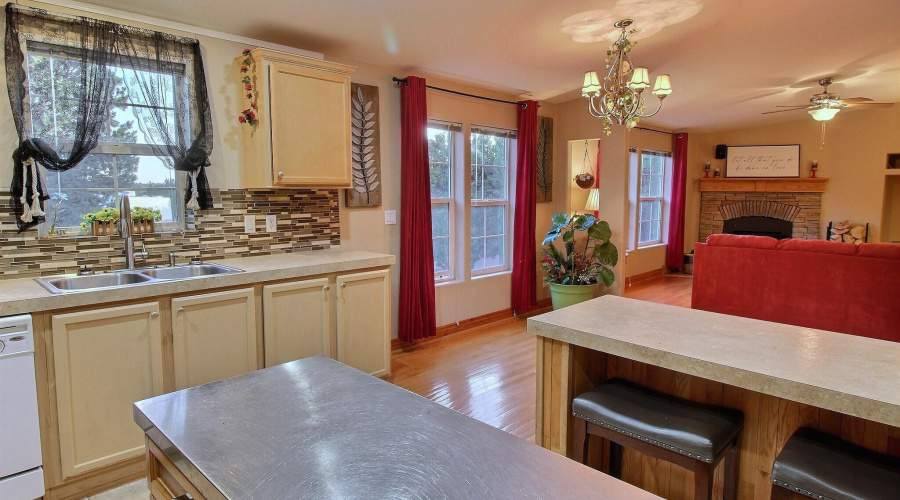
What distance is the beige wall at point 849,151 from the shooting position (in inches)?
283

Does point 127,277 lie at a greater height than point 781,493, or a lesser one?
greater

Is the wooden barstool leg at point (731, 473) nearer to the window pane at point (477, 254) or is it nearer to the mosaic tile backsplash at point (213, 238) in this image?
the mosaic tile backsplash at point (213, 238)

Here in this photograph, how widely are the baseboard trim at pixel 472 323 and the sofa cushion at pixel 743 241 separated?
1871 millimetres

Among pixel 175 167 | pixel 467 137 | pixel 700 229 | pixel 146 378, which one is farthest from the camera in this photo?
pixel 700 229

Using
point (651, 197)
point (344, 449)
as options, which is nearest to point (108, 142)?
point (344, 449)

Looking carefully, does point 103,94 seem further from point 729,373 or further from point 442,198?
point 729,373

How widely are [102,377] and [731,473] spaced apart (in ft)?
8.26

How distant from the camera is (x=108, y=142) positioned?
9.01 ft

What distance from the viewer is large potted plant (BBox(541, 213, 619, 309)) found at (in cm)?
529

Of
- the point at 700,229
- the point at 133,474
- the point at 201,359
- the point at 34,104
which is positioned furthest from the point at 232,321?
the point at 700,229

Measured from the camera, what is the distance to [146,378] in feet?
7.81

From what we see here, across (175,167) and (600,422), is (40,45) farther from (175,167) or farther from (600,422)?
(600,422)

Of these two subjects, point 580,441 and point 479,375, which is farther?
point 479,375

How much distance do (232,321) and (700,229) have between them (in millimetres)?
8222
